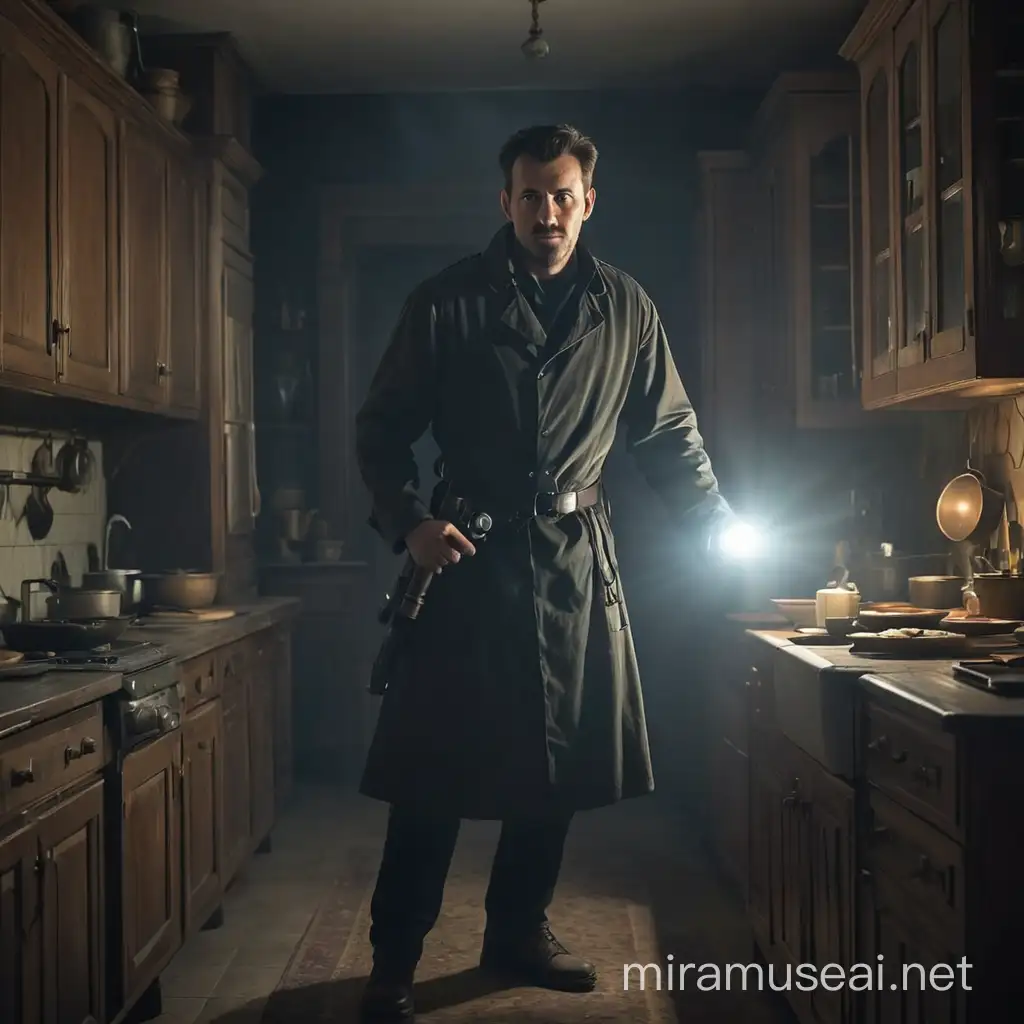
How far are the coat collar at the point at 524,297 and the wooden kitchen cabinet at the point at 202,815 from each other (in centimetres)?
123

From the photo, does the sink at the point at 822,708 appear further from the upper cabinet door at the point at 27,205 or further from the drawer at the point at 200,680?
the upper cabinet door at the point at 27,205

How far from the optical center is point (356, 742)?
206 inches

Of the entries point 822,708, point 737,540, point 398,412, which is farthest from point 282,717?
point 822,708

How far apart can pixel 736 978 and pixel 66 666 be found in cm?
164

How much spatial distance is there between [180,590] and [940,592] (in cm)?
206

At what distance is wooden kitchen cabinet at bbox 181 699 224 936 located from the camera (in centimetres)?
307

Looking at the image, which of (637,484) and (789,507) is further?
(637,484)

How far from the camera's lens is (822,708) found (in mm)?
2283

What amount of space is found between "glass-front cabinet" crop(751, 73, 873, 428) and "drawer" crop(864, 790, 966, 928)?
6.90 feet

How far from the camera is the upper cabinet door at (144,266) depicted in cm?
354

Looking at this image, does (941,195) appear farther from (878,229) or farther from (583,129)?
(583,129)

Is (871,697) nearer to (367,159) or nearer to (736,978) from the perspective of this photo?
(736,978)

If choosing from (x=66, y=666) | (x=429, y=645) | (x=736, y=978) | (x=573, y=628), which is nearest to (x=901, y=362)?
(x=573, y=628)

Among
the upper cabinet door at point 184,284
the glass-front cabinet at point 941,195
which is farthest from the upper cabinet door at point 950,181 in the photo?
the upper cabinet door at point 184,284
